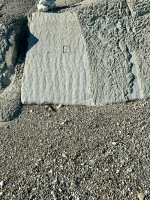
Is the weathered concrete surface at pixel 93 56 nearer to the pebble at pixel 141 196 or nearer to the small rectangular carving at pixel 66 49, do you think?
the small rectangular carving at pixel 66 49

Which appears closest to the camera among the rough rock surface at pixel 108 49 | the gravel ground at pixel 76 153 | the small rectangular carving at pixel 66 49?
the gravel ground at pixel 76 153

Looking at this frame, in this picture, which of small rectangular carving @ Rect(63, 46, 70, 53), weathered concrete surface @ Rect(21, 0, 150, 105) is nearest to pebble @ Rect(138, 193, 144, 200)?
weathered concrete surface @ Rect(21, 0, 150, 105)

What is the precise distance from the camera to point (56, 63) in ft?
13.0

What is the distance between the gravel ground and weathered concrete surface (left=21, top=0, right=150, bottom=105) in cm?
19

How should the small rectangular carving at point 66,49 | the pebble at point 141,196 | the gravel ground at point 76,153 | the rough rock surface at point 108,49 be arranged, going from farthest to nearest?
the small rectangular carving at point 66,49 → the rough rock surface at point 108,49 → the gravel ground at point 76,153 → the pebble at point 141,196

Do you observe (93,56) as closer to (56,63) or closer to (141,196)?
(56,63)

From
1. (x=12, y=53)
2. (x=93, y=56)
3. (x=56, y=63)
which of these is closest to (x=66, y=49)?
(x=56, y=63)

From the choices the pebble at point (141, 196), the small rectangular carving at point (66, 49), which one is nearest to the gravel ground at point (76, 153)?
the pebble at point (141, 196)

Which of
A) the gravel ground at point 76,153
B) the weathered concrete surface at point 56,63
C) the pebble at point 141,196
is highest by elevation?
the weathered concrete surface at point 56,63

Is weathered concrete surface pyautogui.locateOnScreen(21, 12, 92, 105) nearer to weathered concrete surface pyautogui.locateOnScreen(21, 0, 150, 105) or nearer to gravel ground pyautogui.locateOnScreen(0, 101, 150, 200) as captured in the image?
weathered concrete surface pyautogui.locateOnScreen(21, 0, 150, 105)

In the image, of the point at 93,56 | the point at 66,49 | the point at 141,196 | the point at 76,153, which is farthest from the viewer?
the point at 66,49

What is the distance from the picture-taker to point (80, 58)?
156 inches

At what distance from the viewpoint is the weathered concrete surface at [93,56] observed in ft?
12.2

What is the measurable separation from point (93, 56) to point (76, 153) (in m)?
1.42
